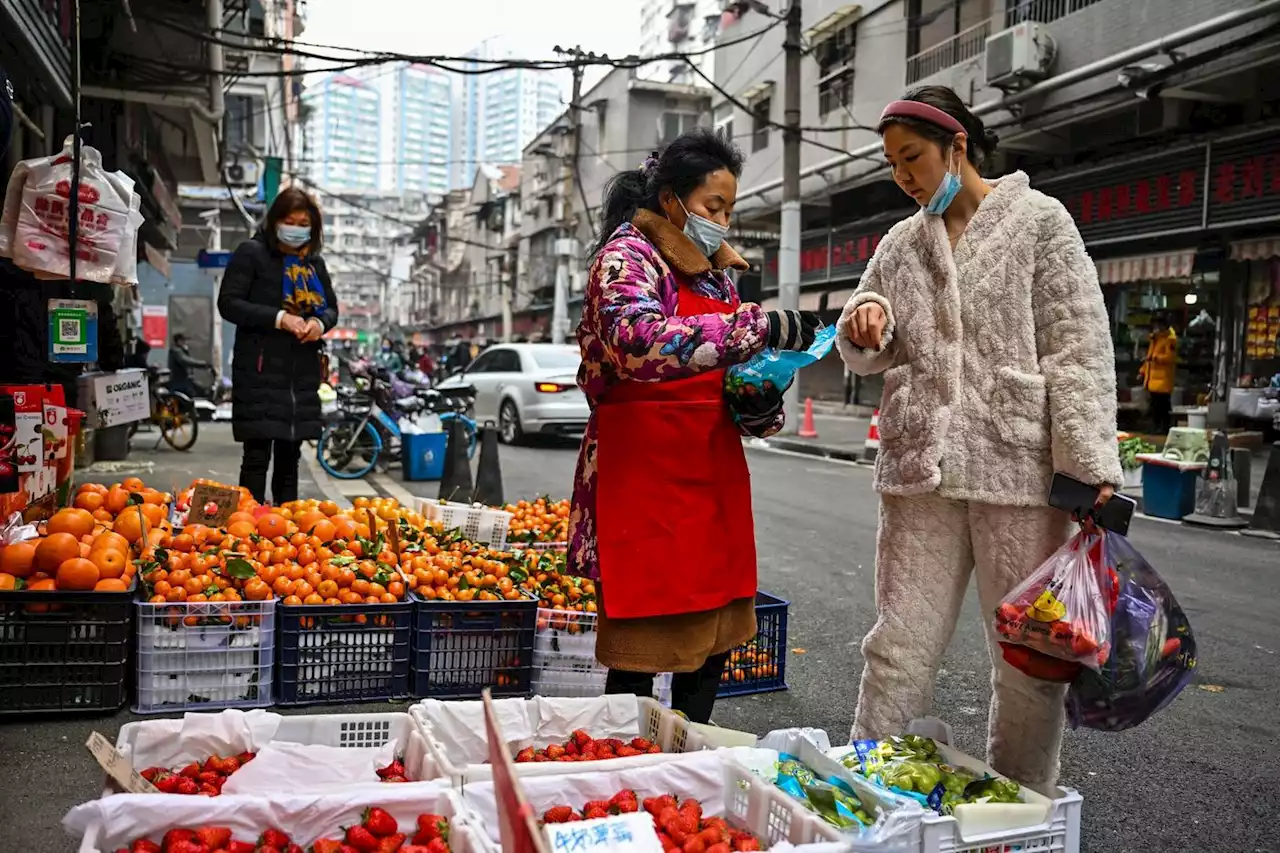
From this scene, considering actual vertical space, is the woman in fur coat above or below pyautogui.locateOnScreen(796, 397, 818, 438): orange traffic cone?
above

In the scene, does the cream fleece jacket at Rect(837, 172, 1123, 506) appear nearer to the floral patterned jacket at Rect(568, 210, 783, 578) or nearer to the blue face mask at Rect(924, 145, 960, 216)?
the blue face mask at Rect(924, 145, 960, 216)

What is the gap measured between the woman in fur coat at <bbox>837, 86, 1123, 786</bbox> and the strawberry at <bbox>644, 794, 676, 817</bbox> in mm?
782

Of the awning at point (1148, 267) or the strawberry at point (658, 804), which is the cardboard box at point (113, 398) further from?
the awning at point (1148, 267)

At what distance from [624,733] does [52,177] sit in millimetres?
4590

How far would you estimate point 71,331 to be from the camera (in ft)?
18.7

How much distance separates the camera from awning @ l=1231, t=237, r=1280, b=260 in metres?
13.7

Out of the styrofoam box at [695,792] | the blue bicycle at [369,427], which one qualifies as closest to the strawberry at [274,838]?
the styrofoam box at [695,792]

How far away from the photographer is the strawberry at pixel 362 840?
2.14 m

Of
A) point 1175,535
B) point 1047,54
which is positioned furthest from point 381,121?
point 1175,535

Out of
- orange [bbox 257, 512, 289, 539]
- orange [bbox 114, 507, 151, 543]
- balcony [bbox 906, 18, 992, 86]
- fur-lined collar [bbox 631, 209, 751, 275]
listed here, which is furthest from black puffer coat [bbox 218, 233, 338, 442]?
balcony [bbox 906, 18, 992, 86]

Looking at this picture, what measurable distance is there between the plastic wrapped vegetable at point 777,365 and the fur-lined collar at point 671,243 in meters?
0.30

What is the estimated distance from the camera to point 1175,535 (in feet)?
30.4

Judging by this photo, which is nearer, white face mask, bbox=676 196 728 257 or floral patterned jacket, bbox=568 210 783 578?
floral patterned jacket, bbox=568 210 783 578

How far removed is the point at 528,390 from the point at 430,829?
14.1m
